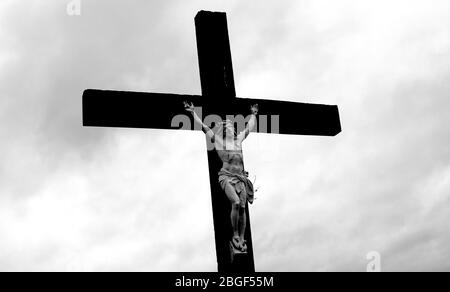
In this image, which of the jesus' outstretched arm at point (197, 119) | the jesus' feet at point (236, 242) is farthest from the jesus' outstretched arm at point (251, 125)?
the jesus' feet at point (236, 242)

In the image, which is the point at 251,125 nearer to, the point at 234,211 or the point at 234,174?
the point at 234,174

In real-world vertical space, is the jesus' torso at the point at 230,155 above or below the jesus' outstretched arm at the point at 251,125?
below

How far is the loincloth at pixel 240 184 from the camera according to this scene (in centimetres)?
579

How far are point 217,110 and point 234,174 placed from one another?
0.93 metres

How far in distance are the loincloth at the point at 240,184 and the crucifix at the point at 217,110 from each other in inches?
3.7

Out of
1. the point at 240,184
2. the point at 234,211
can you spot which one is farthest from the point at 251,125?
the point at 234,211

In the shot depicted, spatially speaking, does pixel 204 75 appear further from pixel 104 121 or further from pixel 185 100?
pixel 104 121

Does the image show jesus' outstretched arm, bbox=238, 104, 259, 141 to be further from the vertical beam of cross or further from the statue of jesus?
the vertical beam of cross

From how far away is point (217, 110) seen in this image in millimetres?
6418

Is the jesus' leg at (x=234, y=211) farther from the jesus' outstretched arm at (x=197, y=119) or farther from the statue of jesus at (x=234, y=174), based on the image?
the jesus' outstretched arm at (x=197, y=119)

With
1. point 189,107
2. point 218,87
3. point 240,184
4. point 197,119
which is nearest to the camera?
point 240,184
